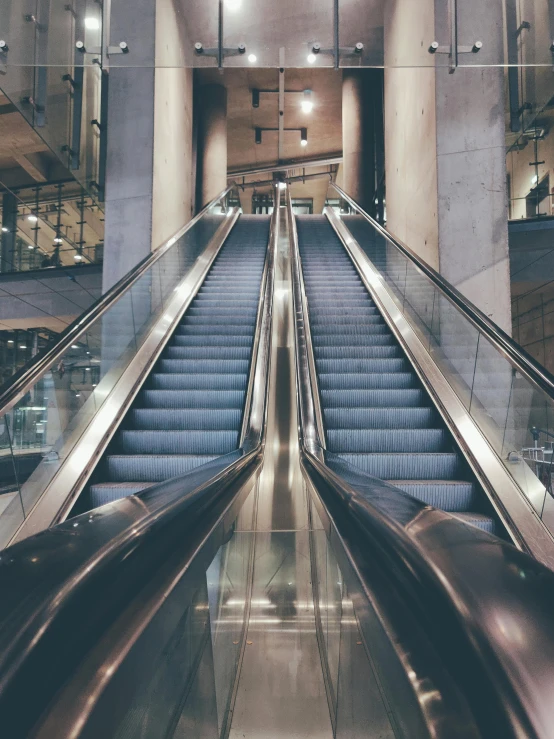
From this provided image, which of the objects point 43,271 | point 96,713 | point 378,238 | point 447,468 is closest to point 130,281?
point 447,468

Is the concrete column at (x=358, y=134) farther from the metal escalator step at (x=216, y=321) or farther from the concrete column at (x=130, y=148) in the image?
the metal escalator step at (x=216, y=321)

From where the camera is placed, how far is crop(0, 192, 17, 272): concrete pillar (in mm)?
14727

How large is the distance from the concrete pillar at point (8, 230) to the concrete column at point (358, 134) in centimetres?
925

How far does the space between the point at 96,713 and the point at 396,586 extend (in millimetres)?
528

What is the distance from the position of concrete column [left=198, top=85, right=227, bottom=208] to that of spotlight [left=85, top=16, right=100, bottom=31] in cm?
1005

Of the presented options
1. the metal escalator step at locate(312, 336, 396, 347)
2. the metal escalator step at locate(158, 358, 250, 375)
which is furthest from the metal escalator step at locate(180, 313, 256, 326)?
the metal escalator step at locate(158, 358, 250, 375)

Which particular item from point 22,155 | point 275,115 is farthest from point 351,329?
point 275,115

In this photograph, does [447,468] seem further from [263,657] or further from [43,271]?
[43,271]

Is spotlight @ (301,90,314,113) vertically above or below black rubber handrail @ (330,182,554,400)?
above

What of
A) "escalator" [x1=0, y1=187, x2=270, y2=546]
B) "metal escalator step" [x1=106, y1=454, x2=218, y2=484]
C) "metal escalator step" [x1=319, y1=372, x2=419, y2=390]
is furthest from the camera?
"metal escalator step" [x1=319, y1=372, x2=419, y2=390]

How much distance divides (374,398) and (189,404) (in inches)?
59.1

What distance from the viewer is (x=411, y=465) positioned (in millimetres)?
3717

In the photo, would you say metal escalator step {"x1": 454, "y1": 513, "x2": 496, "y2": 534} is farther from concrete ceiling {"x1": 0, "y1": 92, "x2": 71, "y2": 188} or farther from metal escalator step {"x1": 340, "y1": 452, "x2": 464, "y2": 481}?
concrete ceiling {"x1": 0, "y1": 92, "x2": 71, "y2": 188}

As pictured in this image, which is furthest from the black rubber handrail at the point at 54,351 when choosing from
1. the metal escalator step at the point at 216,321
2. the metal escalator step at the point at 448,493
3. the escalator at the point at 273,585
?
the metal escalator step at the point at 448,493
